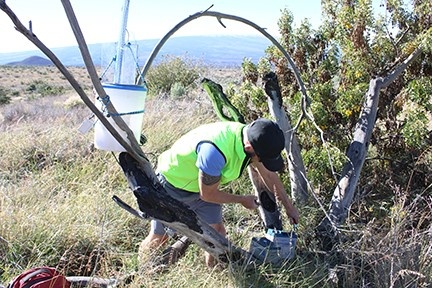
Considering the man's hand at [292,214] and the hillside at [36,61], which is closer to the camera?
the man's hand at [292,214]

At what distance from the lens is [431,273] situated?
130 inches

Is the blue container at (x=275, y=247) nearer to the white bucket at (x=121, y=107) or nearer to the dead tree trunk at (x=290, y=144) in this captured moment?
the dead tree trunk at (x=290, y=144)

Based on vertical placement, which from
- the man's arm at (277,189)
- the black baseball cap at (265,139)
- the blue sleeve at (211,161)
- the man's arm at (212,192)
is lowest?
the man's arm at (277,189)

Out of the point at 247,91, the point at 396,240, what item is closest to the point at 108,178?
the point at 247,91

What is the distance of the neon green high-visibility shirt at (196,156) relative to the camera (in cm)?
327

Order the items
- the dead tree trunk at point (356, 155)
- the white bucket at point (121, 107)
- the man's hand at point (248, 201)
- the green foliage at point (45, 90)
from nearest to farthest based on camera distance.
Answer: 1. the white bucket at point (121, 107)
2. the man's hand at point (248, 201)
3. the dead tree trunk at point (356, 155)
4. the green foliage at point (45, 90)

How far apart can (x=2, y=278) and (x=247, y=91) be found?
274cm

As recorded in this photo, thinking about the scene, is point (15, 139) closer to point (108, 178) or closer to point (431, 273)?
point (108, 178)

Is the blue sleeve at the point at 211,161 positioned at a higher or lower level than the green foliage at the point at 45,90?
higher

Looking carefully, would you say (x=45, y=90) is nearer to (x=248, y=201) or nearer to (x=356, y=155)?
(x=356, y=155)

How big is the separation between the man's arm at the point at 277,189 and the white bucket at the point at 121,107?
1.15m

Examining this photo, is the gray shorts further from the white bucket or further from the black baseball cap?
the white bucket

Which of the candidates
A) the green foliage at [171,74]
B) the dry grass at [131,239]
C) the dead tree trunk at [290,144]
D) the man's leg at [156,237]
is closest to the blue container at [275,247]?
the dry grass at [131,239]

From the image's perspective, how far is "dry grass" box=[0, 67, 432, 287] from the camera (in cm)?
329
